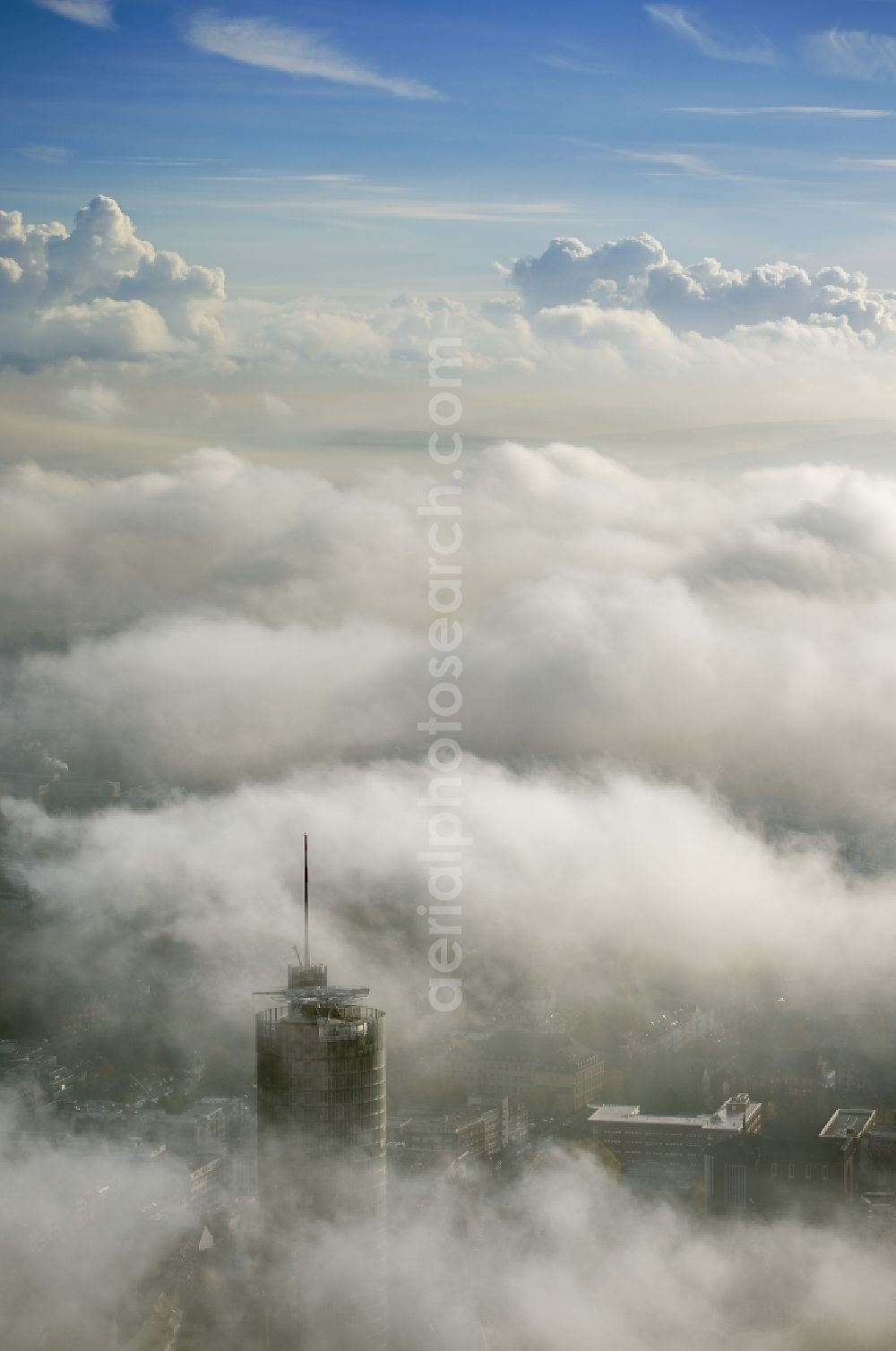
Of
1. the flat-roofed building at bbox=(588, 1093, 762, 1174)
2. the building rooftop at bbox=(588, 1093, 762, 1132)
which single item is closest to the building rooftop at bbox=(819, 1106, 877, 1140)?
the flat-roofed building at bbox=(588, 1093, 762, 1174)

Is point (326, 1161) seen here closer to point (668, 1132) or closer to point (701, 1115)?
point (668, 1132)

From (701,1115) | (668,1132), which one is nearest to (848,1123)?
(701,1115)

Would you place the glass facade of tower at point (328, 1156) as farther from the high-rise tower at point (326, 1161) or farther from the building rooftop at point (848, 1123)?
the building rooftop at point (848, 1123)

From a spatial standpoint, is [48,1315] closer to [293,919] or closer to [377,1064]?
[377,1064]

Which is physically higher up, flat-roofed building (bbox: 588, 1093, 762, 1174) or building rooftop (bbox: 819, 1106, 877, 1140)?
building rooftop (bbox: 819, 1106, 877, 1140)

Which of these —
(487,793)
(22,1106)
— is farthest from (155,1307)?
(487,793)

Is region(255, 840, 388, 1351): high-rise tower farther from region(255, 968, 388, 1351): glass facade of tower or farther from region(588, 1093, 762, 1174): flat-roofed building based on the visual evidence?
region(588, 1093, 762, 1174): flat-roofed building

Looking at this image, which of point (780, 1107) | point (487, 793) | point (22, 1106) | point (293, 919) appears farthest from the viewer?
point (487, 793)

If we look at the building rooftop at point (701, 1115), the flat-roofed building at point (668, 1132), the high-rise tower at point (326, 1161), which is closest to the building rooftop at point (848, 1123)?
the flat-roofed building at point (668, 1132)

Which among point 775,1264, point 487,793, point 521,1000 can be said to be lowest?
point 775,1264
